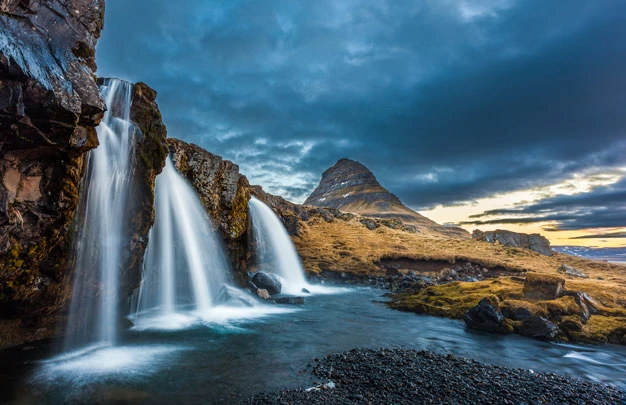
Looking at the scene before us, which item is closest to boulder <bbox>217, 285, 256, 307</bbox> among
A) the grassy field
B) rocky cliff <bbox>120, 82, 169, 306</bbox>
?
rocky cliff <bbox>120, 82, 169, 306</bbox>

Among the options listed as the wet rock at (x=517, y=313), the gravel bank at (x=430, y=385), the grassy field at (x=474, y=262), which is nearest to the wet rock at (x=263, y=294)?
the grassy field at (x=474, y=262)

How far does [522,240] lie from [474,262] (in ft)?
123

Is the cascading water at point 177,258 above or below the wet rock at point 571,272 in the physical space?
above

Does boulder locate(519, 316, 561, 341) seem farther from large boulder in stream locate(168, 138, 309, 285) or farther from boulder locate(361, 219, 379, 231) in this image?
boulder locate(361, 219, 379, 231)

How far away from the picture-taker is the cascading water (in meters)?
25.2

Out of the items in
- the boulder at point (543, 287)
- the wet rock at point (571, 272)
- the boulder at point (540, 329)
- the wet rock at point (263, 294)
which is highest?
the boulder at point (543, 287)

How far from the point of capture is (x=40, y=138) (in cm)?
1165

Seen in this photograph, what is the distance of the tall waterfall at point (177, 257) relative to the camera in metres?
25.3

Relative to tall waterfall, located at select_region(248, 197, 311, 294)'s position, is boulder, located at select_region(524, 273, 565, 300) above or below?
below

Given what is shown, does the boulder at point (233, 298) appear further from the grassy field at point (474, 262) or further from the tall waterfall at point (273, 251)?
the grassy field at point (474, 262)

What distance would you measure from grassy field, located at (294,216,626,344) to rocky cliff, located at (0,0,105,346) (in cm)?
2654

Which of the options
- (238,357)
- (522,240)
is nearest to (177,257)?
(238,357)

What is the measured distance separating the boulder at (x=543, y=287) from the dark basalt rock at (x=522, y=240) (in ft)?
218

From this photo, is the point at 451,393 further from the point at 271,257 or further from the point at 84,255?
the point at 271,257
